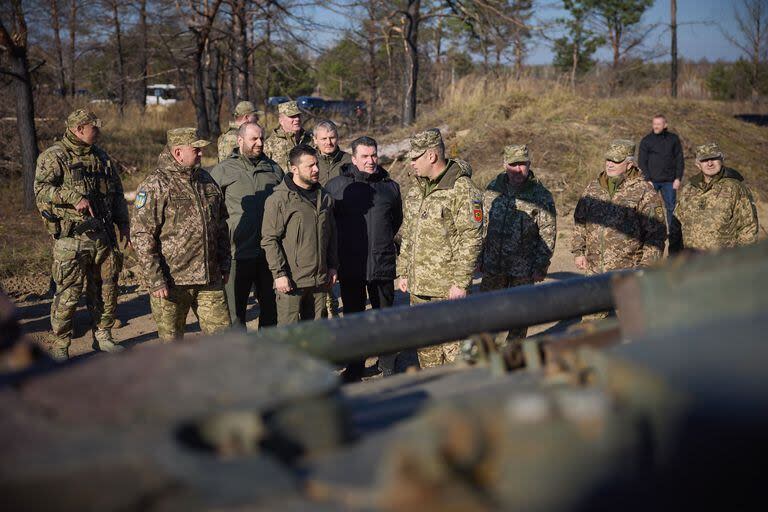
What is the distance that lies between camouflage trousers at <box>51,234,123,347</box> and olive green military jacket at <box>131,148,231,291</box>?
1343 millimetres

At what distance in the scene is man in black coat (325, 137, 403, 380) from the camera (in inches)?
243

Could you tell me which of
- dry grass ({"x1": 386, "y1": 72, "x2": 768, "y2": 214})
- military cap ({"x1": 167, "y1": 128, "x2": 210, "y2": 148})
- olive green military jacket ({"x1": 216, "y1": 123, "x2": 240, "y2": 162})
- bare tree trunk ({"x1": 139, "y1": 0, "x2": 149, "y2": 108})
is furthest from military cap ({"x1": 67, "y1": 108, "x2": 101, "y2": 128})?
bare tree trunk ({"x1": 139, "y1": 0, "x2": 149, "y2": 108})

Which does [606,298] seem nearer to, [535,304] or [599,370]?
[535,304]

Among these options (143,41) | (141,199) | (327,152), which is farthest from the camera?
(143,41)

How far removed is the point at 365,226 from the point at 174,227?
59.5 inches

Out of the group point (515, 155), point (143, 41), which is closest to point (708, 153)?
point (515, 155)

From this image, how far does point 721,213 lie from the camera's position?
7582mm

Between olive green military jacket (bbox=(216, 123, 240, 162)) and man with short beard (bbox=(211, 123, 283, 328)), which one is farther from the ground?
olive green military jacket (bbox=(216, 123, 240, 162))

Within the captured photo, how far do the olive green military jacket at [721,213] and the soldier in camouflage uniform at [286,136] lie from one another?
4101 mm

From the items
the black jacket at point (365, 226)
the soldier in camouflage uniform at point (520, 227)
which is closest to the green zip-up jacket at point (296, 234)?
the black jacket at point (365, 226)

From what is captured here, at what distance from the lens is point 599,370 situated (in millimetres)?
1576

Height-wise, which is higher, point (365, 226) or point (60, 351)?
point (365, 226)

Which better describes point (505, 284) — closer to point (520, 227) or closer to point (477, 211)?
point (520, 227)

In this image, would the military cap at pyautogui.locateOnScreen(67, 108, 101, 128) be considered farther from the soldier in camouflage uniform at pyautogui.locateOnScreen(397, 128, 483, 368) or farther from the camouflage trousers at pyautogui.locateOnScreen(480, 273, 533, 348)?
the camouflage trousers at pyautogui.locateOnScreen(480, 273, 533, 348)
